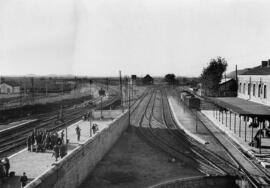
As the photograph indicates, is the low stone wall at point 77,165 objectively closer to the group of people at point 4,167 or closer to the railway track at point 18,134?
the group of people at point 4,167

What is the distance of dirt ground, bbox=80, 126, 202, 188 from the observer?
18.5 meters

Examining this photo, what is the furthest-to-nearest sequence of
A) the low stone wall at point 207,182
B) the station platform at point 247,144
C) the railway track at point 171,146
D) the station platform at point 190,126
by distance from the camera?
the station platform at point 190,126 → the station platform at point 247,144 → the railway track at point 171,146 → the low stone wall at point 207,182

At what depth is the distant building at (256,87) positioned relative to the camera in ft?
113

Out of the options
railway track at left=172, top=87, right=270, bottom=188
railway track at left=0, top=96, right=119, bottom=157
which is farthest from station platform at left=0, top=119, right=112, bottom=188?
railway track at left=172, top=87, right=270, bottom=188

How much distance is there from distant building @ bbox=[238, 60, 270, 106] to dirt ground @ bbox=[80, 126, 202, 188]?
15.1m

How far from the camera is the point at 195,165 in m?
21.9

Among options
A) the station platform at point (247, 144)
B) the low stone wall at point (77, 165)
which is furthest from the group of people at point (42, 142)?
the station platform at point (247, 144)

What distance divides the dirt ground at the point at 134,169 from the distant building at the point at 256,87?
49.6ft

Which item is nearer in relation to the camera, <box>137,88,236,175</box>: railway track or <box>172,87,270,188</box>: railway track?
<box>172,87,270,188</box>: railway track

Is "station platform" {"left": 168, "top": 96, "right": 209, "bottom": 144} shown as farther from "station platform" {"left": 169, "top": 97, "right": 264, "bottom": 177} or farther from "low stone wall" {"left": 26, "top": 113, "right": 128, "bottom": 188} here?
"low stone wall" {"left": 26, "top": 113, "right": 128, "bottom": 188}

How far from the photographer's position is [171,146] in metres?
27.6

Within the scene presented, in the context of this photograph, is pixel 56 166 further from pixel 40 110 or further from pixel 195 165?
pixel 40 110

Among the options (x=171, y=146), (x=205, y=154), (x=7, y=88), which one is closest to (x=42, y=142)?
(x=171, y=146)

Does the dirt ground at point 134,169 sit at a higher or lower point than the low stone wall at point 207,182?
higher
